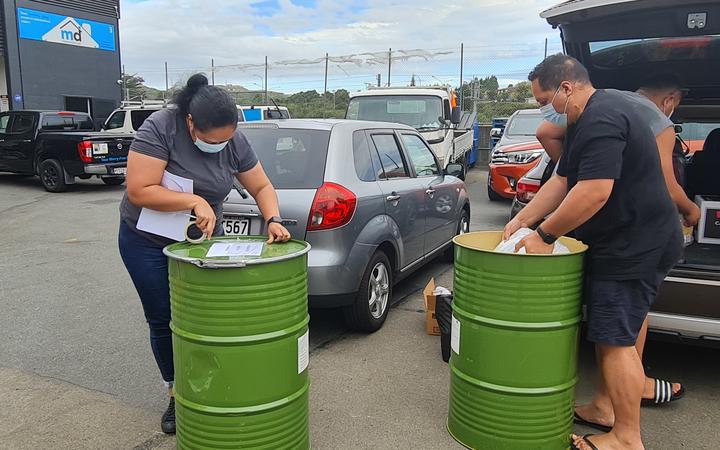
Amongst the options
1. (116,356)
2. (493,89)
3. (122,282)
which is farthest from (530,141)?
(493,89)

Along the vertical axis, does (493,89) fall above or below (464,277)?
above

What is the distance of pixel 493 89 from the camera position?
21594 millimetres

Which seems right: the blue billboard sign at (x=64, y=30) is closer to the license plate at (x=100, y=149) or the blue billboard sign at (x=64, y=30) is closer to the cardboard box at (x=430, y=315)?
the license plate at (x=100, y=149)

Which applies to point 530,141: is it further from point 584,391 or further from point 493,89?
point 493,89

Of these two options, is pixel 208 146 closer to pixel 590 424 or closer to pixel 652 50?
pixel 590 424

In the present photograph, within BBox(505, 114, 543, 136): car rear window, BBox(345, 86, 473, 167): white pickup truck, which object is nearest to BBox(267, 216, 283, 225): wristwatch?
BBox(345, 86, 473, 167): white pickup truck

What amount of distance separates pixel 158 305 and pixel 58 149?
1112 cm

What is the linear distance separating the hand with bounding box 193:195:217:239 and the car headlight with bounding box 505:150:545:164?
8210 mm

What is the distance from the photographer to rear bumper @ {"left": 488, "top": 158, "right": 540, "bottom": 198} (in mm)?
10210

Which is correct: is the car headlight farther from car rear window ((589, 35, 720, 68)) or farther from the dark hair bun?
the dark hair bun

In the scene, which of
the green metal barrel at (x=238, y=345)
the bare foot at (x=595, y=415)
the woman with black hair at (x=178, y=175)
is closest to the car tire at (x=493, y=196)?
the bare foot at (x=595, y=415)

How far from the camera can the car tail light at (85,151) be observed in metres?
12.0

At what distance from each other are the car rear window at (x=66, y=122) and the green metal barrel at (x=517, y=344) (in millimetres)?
13074

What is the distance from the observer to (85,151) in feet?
39.5
